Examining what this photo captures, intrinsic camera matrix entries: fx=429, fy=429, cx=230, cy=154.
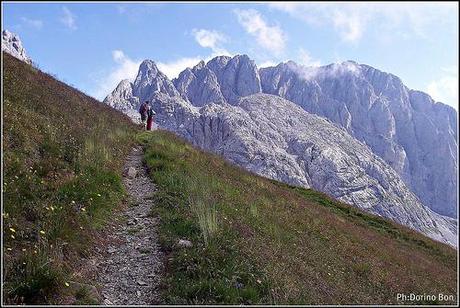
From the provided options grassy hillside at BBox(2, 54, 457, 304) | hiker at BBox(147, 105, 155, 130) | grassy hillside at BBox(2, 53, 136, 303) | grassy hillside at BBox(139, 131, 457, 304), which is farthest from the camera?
hiker at BBox(147, 105, 155, 130)

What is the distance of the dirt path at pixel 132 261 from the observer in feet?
28.1

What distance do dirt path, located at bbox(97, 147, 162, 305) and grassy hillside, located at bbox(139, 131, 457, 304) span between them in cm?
36

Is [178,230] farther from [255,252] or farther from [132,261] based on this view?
[255,252]

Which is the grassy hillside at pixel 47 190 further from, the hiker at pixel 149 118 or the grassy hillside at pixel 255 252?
the hiker at pixel 149 118

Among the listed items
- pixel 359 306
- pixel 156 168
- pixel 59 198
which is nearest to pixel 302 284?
pixel 359 306

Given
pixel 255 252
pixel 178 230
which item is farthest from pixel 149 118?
pixel 255 252

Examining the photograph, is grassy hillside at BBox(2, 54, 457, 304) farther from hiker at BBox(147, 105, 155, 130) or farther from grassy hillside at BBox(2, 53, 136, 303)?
hiker at BBox(147, 105, 155, 130)

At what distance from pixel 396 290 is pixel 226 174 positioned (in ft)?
33.3

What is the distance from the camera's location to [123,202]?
13875mm

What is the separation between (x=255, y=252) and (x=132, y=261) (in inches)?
116

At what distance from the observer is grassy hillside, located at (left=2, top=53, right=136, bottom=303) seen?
25.5 ft

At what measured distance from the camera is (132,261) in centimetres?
1005

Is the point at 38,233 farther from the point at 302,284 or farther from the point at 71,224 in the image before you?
the point at 302,284

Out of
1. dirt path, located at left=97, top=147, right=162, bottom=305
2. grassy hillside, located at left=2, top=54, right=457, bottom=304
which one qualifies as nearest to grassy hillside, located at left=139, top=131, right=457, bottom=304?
grassy hillside, located at left=2, top=54, right=457, bottom=304
